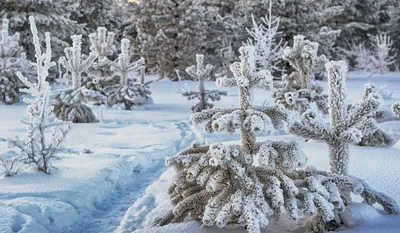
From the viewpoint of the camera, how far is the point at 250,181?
139 inches

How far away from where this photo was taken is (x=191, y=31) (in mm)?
→ 24609

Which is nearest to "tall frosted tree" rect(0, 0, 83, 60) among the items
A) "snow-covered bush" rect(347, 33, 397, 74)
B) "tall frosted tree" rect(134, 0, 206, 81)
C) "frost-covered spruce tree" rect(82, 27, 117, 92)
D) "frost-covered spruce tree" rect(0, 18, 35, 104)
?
"tall frosted tree" rect(134, 0, 206, 81)

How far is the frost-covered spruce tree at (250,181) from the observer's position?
342cm

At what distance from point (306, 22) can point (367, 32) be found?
8387mm

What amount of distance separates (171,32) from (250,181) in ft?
72.1

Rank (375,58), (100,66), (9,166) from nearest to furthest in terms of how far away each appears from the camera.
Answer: (9,166), (100,66), (375,58)

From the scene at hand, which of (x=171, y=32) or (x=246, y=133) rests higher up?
(x=171, y=32)

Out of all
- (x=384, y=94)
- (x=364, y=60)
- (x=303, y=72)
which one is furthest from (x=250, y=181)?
(x=364, y=60)

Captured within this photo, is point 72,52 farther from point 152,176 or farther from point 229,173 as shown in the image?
point 229,173

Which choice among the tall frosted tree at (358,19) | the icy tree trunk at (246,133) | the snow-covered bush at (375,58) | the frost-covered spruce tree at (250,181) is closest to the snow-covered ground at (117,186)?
the frost-covered spruce tree at (250,181)

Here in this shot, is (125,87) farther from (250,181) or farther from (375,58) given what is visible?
(375,58)

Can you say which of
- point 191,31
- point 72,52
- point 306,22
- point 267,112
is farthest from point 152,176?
point 306,22

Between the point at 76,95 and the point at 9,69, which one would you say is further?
the point at 9,69

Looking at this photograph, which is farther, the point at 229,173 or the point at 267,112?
the point at 267,112
